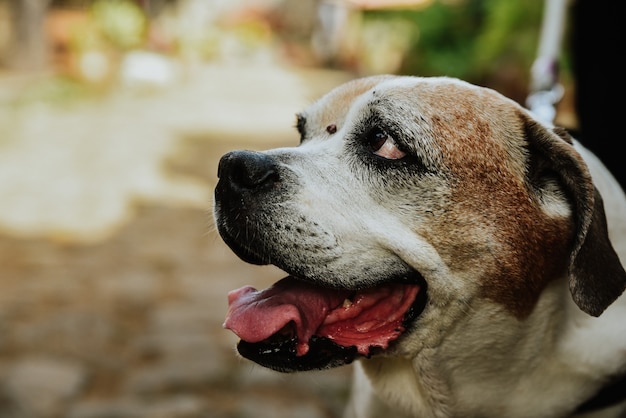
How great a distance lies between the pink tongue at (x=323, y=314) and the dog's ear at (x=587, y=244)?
18.5 inches

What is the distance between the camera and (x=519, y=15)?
10375 millimetres

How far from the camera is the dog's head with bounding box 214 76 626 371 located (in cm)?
218

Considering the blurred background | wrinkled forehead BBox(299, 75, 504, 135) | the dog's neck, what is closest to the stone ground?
the blurred background

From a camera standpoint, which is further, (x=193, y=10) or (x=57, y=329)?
(x=193, y=10)

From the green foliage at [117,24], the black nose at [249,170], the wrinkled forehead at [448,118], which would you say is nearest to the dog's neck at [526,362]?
the wrinkled forehead at [448,118]

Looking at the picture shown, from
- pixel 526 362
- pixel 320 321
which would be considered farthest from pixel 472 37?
pixel 320 321

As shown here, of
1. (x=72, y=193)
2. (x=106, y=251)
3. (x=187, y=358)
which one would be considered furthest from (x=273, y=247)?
(x=72, y=193)

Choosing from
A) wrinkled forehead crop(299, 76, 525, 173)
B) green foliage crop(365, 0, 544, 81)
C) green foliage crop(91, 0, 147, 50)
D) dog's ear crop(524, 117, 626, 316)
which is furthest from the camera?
green foliage crop(91, 0, 147, 50)

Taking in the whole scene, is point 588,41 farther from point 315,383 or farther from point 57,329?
point 57,329

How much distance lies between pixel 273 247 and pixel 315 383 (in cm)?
210

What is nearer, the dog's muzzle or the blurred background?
the dog's muzzle

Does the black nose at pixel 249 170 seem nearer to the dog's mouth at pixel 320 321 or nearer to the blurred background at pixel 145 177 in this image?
the dog's mouth at pixel 320 321

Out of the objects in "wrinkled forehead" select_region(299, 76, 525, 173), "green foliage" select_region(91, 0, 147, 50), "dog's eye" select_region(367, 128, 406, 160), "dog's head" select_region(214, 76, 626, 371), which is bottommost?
"green foliage" select_region(91, 0, 147, 50)

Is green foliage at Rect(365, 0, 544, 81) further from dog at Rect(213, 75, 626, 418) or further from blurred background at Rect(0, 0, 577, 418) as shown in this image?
dog at Rect(213, 75, 626, 418)
